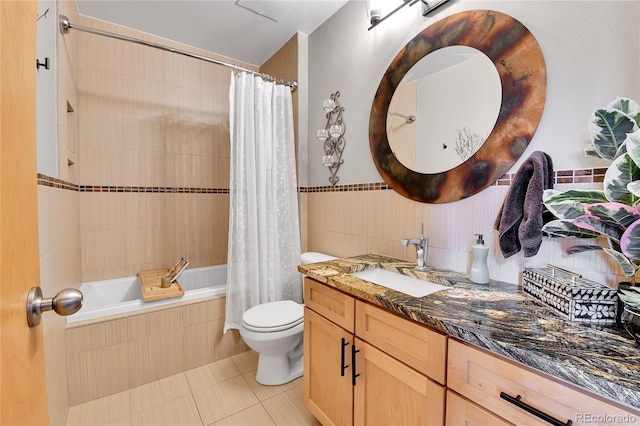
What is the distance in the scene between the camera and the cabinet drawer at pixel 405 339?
86 centimetres

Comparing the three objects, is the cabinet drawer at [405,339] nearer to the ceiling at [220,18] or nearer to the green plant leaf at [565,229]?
the green plant leaf at [565,229]

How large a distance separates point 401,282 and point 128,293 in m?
2.31

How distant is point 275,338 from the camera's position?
1.67 metres

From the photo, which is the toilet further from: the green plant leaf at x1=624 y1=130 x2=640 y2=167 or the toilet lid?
the green plant leaf at x1=624 y1=130 x2=640 y2=167

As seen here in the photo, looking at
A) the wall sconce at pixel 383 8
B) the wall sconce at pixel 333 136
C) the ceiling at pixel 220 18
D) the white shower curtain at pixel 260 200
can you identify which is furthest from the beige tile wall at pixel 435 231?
the ceiling at pixel 220 18

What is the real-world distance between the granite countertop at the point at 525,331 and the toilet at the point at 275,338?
659 mm

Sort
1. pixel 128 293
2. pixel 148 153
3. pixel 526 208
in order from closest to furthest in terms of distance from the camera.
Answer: pixel 526 208
pixel 128 293
pixel 148 153

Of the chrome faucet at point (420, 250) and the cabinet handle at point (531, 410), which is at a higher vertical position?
the chrome faucet at point (420, 250)

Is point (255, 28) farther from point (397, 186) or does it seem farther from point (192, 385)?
point (192, 385)

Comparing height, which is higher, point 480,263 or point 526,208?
point 526,208

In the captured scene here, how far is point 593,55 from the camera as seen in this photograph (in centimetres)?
97

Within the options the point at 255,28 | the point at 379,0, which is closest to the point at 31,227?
the point at 379,0

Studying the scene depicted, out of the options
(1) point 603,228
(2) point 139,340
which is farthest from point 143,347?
(1) point 603,228

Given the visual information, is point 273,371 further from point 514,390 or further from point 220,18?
point 220,18
